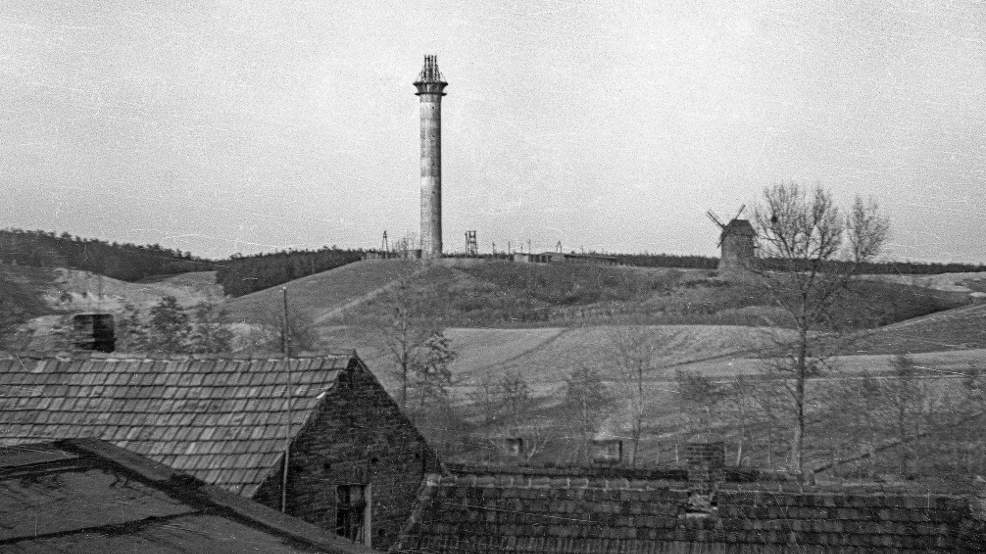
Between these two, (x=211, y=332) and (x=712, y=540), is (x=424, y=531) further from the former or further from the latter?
(x=211, y=332)

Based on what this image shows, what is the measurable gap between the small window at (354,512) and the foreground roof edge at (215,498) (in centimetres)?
796

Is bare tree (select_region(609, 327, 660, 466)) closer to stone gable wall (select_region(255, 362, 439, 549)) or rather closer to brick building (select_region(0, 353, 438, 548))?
stone gable wall (select_region(255, 362, 439, 549))

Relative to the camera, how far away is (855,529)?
1320 cm

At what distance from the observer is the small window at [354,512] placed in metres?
14.8

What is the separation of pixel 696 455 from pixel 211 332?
127ft

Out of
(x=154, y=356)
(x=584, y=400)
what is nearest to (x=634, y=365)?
(x=584, y=400)

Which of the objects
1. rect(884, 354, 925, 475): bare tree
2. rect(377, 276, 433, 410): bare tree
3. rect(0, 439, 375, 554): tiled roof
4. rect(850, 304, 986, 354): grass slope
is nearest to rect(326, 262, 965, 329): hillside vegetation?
rect(850, 304, 986, 354): grass slope

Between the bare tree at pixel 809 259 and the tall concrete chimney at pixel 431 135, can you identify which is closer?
the bare tree at pixel 809 259

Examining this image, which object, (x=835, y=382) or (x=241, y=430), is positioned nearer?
(x=241, y=430)

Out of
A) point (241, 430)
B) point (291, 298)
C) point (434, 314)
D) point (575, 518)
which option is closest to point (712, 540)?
point (575, 518)

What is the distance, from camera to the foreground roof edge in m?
5.91

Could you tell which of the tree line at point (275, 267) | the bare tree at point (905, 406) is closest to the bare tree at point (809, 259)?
the bare tree at point (905, 406)

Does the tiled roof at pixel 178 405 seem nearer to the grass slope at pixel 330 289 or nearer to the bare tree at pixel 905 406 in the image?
the bare tree at pixel 905 406

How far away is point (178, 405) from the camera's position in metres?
14.8
